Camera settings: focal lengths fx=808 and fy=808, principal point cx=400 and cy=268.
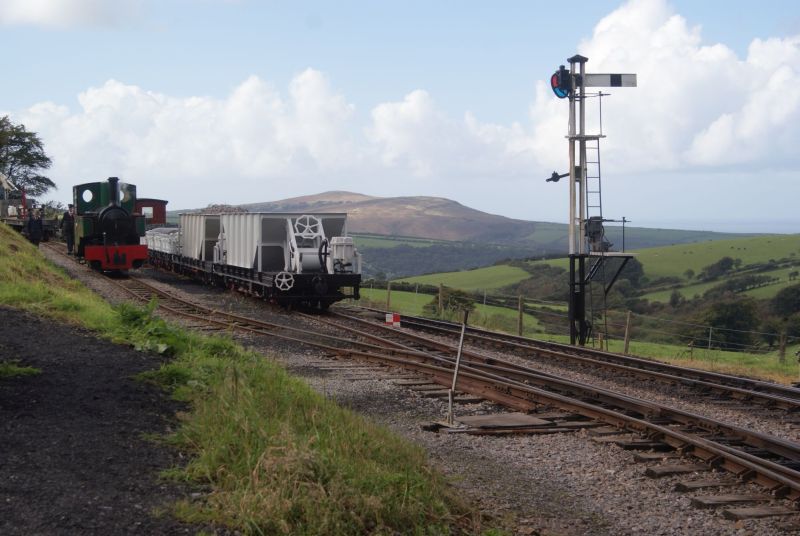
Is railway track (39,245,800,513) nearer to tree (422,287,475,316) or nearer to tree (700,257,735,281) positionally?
tree (422,287,475,316)

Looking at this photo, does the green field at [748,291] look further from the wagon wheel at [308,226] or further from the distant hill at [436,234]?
the wagon wheel at [308,226]

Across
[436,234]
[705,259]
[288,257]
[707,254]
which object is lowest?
[288,257]

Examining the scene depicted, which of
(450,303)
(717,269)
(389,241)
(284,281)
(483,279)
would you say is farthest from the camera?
(389,241)

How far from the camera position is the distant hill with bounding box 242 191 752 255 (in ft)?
387

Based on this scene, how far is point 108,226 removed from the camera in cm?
3134

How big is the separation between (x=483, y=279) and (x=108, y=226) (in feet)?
107

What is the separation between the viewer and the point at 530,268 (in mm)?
60625

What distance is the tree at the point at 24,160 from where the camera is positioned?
6832cm

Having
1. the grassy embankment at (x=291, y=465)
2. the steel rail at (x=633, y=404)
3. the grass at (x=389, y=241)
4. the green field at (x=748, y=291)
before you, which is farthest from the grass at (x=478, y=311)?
the grass at (x=389, y=241)

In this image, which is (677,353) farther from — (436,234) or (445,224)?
(445,224)

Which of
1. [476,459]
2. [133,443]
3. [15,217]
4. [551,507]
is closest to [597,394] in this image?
[476,459]

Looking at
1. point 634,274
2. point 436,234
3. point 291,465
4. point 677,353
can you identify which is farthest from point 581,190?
point 436,234

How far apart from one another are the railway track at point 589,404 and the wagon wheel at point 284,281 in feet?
10.2

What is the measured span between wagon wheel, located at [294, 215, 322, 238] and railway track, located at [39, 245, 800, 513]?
5.01 meters
